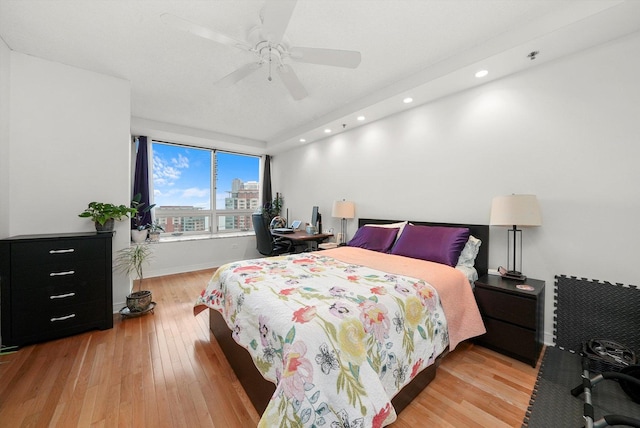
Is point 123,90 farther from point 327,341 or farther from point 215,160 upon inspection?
point 327,341

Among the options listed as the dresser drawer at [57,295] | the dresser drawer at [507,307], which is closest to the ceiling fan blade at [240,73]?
the dresser drawer at [57,295]

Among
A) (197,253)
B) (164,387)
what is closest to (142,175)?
(197,253)

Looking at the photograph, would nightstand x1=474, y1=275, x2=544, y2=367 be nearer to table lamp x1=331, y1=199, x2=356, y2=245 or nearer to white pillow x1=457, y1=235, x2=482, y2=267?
white pillow x1=457, y1=235, x2=482, y2=267

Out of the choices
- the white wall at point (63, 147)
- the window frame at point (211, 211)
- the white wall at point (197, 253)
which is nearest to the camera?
the white wall at point (63, 147)

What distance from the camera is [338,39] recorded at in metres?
2.12

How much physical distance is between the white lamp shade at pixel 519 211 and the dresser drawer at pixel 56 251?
3806 mm

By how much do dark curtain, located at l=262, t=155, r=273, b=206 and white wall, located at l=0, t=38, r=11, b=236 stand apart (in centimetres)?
391

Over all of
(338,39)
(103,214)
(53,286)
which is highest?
(338,39)

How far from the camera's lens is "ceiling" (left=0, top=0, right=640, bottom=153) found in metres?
1.78

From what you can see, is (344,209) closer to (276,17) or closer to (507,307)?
(507,307)

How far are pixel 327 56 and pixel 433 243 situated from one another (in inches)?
78.1

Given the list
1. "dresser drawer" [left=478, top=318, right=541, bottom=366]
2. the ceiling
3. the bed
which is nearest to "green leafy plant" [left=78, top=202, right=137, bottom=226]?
the bed

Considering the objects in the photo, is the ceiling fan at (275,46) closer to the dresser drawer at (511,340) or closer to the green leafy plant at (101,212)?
the green leafy plant at (101,212)

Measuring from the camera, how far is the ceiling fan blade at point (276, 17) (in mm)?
1384
